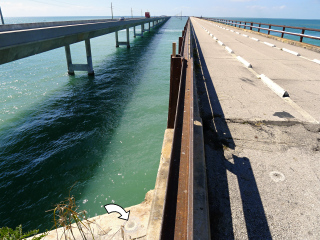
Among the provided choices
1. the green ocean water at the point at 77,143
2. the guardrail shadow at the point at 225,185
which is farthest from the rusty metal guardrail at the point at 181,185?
the green ocean water at the point at 77,143

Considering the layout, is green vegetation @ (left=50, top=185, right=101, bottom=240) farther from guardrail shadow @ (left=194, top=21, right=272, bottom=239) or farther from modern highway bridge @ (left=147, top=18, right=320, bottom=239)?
guardrail shadow @ (left=194, top=21, right=272, bottom=239)

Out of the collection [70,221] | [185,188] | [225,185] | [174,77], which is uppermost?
[174,77]

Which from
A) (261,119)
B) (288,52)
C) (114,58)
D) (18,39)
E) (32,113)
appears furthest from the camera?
(114,58)

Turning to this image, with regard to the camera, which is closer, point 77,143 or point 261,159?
point 261,159

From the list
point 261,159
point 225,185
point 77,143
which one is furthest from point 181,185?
point 77,143

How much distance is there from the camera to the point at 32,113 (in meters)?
11.5

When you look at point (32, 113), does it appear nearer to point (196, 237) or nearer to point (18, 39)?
point (18, 39)

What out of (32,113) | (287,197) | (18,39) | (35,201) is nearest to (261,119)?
(287,197)

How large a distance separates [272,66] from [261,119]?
252 inches

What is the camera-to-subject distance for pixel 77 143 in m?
8.63

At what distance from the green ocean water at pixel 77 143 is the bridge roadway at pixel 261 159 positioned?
2169 mm

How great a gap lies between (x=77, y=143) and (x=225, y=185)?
695cm

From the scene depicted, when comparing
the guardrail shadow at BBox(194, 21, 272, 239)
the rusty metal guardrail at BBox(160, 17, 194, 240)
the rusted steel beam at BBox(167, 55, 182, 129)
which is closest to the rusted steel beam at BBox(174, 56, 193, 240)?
the rusty metal guardrail at BBox(160, 17, 194, 240)

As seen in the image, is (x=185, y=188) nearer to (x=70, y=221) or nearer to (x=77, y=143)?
(x=70, y=221)
